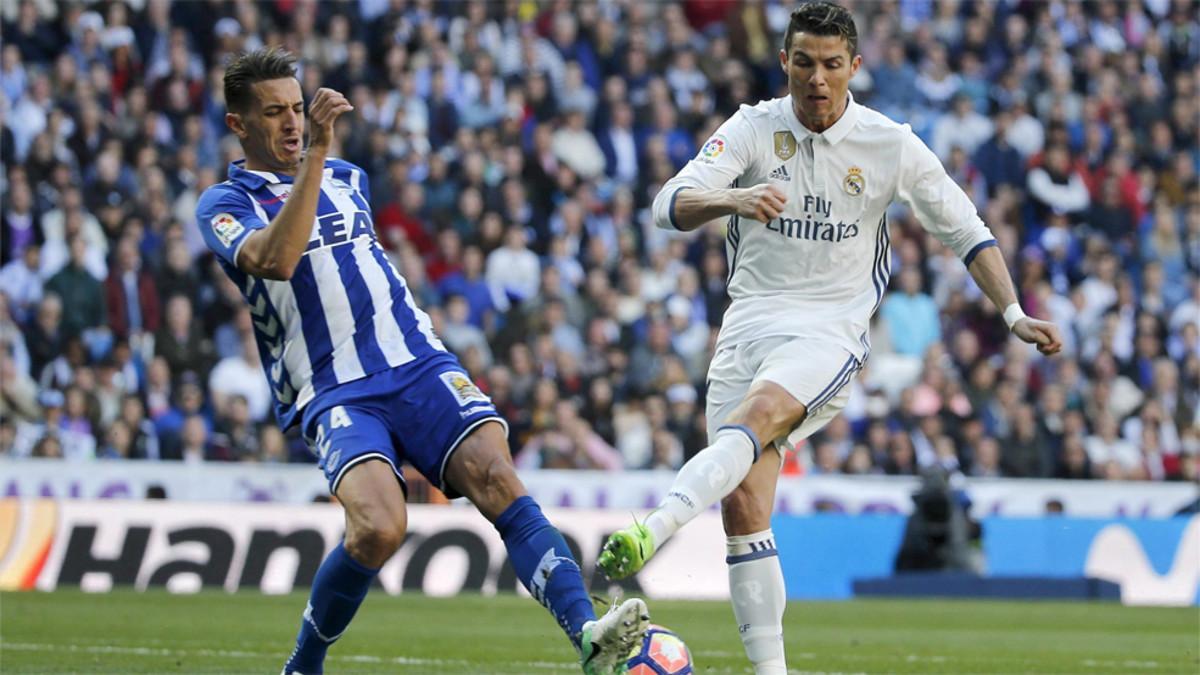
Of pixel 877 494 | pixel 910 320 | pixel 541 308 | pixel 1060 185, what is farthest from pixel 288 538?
pixel 1060 185

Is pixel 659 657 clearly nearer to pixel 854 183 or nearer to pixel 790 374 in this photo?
pixel 790 374

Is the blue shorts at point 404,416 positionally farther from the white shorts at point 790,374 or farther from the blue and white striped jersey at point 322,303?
the white shorts at point 790,374

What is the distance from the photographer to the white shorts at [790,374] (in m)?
7.35

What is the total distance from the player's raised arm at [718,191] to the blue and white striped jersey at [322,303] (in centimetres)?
104

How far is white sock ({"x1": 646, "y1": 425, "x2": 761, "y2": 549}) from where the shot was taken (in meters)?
6.80

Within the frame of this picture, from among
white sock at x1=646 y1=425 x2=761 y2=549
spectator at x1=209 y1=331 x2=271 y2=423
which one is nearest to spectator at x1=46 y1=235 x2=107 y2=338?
spectator at x1=209 y1=331 x2=271 y2=423

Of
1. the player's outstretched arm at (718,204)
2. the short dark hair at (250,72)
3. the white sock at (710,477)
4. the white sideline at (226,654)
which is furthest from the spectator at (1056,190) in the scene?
the short dark hair at (250,72)

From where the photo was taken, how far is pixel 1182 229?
23.1 meters

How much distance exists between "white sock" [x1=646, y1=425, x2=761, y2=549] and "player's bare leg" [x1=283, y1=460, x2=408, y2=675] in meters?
0.95

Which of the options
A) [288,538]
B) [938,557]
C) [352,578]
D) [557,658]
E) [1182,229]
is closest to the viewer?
[352,578]

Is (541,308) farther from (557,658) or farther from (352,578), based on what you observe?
(352,578)

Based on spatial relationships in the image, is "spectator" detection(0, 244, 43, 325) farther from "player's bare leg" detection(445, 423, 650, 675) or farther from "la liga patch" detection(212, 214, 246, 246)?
"player's bare leg" detection(445, 423, 650, 675)

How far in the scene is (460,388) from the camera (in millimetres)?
7277

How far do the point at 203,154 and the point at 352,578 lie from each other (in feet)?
43.5
